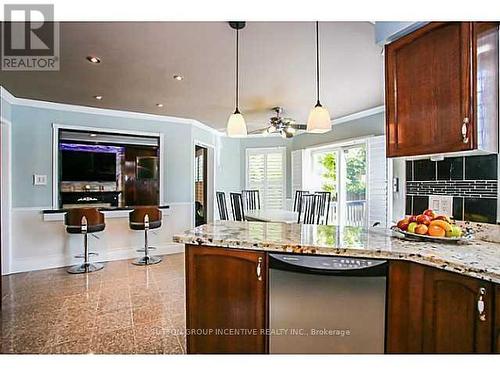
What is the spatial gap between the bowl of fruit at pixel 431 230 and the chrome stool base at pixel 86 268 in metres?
3.95

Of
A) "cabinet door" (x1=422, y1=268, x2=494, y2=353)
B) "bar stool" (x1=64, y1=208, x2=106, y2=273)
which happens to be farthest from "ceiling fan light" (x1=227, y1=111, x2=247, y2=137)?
"bar stool" (x1=64, y1=208, x2=106, y2=273)

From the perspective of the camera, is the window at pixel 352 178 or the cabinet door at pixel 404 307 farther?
the window at pixel 352 178

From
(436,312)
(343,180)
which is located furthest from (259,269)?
(343,180)

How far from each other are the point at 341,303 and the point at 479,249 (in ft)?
2.49

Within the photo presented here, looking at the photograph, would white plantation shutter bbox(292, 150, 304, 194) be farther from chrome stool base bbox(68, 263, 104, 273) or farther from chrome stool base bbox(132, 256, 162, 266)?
chrome stool base bbox(68, 263, 104, 273)

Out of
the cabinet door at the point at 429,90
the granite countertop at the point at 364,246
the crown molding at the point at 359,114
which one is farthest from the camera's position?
the crown molding at the point at 359,114

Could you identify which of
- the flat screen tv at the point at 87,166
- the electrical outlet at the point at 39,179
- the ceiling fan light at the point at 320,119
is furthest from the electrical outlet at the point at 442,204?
the electrical outlet at the point at 39,179

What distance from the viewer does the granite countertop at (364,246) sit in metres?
1.38

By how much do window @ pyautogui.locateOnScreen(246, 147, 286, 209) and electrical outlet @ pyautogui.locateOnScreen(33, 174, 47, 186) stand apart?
3.90 meters

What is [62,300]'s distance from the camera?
320 centimetres

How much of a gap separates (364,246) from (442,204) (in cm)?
85

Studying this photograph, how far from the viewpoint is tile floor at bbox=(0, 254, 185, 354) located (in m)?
2.32

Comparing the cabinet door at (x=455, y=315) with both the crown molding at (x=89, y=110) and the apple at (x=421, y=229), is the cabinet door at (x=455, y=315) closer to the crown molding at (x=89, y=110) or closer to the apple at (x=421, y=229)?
the apple at (x=421, y=229)
